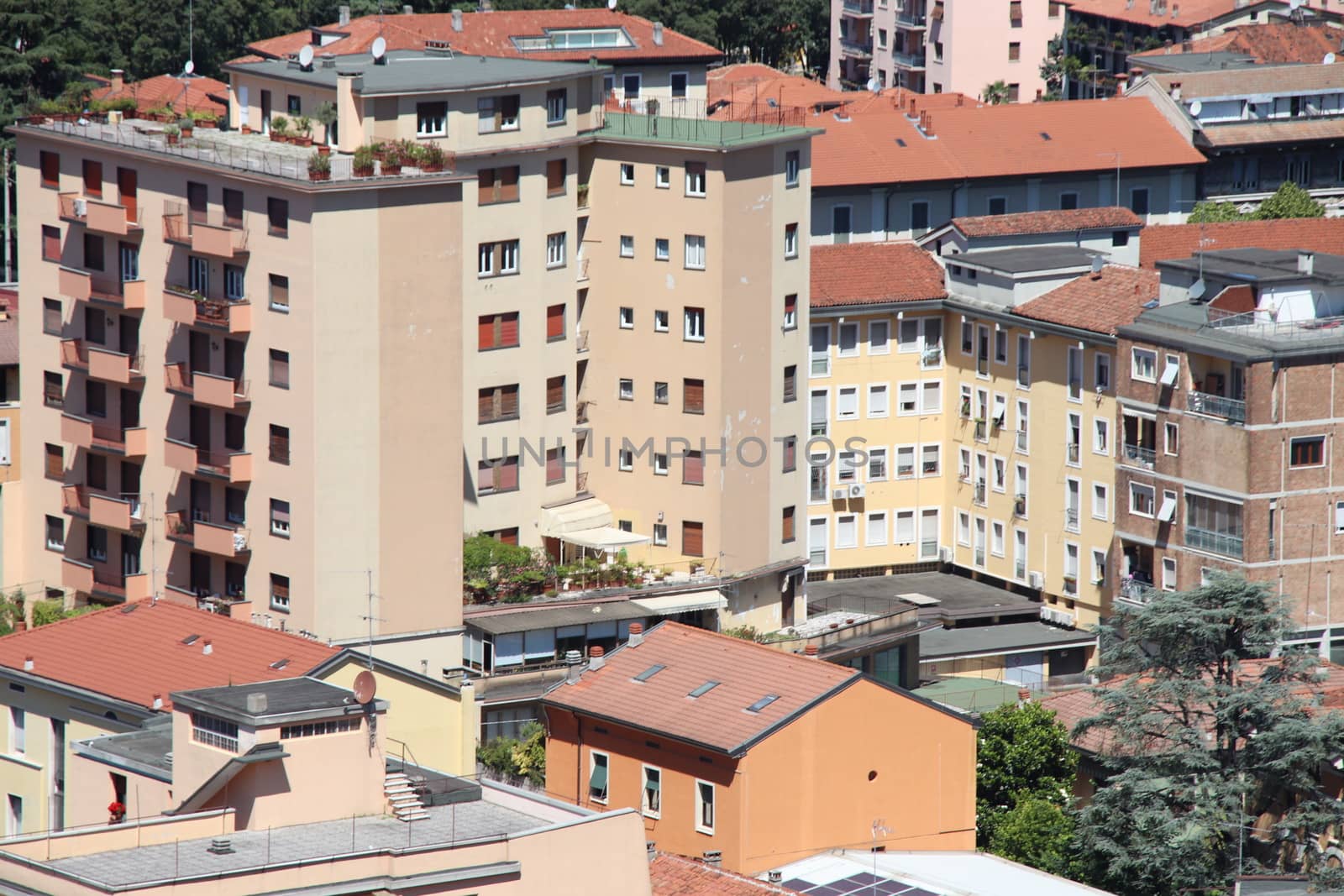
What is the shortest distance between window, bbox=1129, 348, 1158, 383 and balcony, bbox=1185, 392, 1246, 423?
195 centimetres

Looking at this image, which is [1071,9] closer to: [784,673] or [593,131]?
[593,131]

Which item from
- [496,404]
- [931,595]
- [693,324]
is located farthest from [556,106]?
[931,595]

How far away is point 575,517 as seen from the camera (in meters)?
95.3

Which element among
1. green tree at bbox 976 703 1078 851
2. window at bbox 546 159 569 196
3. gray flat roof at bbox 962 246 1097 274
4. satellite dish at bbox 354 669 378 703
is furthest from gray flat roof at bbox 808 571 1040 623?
satellite dish at bbox 354 669 378 703

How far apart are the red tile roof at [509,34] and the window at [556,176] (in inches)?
1248

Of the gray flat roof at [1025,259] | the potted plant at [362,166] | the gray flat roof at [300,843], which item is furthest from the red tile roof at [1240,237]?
the gray flat roof at [300,843]

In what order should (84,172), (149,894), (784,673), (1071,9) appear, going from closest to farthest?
(149,894), (784,673), (84,172), (1071,9)

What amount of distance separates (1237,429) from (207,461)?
31.9 m

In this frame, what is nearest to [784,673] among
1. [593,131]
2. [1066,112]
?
[593,131]

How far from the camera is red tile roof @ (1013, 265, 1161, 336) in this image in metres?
104

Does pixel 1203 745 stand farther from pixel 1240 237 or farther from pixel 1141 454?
pixel 1240 237

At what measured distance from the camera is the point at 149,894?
54.6m

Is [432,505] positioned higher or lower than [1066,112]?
lower

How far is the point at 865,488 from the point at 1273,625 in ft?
105
